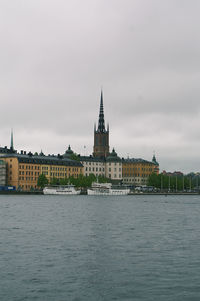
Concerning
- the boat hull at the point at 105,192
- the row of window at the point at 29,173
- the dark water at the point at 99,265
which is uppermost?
the row of window at the point at 29,173

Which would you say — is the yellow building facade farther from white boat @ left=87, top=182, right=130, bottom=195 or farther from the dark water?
the dark water

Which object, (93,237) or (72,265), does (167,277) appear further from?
(93,237)

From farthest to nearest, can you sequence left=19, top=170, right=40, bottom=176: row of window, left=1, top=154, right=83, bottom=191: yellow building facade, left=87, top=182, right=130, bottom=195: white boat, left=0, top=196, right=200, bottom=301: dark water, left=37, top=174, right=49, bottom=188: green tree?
1. left=19, top=170, right=40, bottom=176: row of window
2. left=1, top=154, right=83, bottom=191: yellow building facade
3. left=87, top=182, right=130, bottom=195: white boat
4. left=37, top=174, right=49, bottom=188: green tree
5. left=0, top=196, right=200, bottom=301: dark water

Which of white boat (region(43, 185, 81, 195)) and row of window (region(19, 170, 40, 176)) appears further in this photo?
row of window (region(19, 170, 40, 176))

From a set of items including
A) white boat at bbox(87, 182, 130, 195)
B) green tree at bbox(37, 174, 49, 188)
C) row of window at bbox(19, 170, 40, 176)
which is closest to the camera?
green tree at bbox(37, 174, 49, 188)

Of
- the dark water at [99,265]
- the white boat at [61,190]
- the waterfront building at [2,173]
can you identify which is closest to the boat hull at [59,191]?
the white boat at [61,190]

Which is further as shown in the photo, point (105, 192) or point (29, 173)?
point (29, 173)

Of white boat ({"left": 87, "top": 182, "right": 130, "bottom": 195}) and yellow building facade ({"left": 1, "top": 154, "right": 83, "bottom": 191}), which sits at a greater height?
yellow building facade ({"left": 1, "top": 154, "right": 83, "bottom": 191})

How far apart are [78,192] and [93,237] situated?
132 metres

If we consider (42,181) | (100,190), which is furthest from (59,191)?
(100,190)

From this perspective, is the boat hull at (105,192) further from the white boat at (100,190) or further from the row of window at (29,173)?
the row of window at (29,173)

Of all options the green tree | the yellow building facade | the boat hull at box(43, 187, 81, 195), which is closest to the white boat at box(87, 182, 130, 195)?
the boat hull at box(43, 187, 81, 195)

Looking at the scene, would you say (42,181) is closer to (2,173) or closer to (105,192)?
(2,173)

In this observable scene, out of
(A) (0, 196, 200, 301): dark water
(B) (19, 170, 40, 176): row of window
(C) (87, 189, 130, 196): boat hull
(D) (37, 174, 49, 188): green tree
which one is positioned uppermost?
(B) (19, 170, 40, 176): row of window
